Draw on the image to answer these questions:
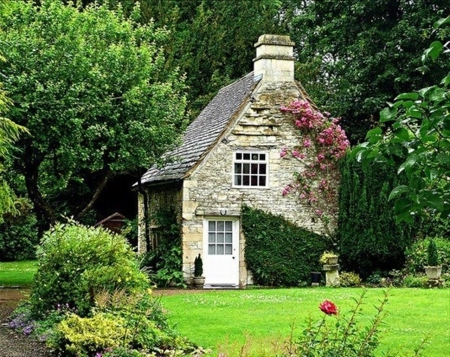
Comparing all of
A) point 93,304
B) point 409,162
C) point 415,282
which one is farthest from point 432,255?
point 409,162

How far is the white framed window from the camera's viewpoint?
22.4m

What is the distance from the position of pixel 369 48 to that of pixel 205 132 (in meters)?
8.39

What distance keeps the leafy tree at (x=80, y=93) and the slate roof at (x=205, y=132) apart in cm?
122

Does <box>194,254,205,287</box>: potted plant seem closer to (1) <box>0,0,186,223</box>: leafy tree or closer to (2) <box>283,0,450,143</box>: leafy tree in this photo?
(1) <box>0,0,186,223</box>: leafy tree

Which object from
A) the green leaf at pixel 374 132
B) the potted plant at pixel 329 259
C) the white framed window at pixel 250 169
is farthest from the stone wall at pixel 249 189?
the green leaf at pixel 374 132

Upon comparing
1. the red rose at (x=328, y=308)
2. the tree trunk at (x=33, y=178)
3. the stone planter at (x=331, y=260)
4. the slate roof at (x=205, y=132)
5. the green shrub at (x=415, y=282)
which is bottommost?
the green shrub at (x=415, y=282)

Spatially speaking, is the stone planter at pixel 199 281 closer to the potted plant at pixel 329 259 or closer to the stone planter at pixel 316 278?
the stone planter at pixel 316 278

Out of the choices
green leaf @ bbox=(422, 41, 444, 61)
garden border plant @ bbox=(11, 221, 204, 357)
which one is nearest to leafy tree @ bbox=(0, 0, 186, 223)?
garden border plant @ bbox=(11, 221, 204, 357)

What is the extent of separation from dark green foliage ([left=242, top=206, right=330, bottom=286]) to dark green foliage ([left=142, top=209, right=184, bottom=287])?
2071mm

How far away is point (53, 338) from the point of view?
10.3 m

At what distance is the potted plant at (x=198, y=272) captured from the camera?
2144 cm

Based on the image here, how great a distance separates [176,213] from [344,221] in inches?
201

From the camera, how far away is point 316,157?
2300 cm

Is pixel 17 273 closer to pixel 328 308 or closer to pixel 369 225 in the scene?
pixel 369 225
